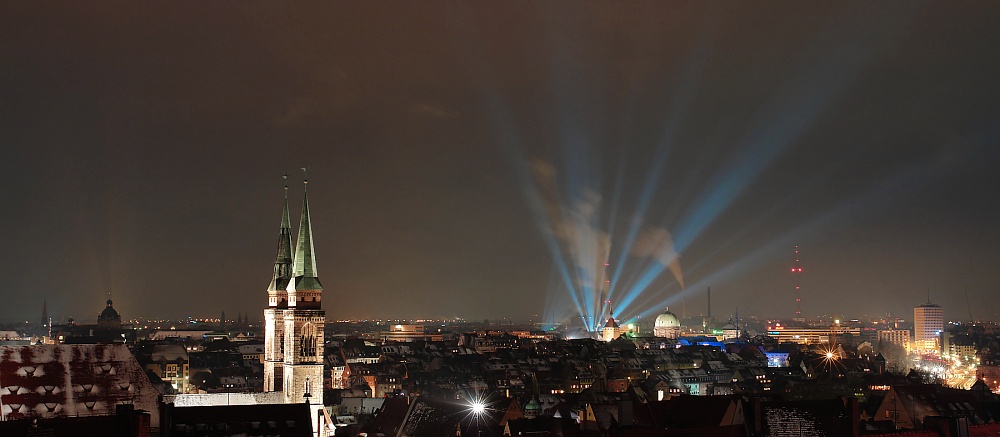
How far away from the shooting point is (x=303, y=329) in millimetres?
99500

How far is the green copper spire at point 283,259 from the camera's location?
342 feet

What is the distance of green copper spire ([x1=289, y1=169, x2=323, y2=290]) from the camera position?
101500 millimetres

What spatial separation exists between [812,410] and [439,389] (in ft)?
359

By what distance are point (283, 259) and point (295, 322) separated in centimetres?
827

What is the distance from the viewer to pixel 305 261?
10338cm

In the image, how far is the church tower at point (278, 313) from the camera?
100 metres

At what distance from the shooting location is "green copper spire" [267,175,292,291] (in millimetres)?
104312

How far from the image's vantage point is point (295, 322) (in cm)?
9919

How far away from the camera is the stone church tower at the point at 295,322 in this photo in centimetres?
9744

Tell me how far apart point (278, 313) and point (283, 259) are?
5.59 m

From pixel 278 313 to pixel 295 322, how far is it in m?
3.38

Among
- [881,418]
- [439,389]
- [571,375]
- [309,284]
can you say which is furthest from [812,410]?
[571,375]

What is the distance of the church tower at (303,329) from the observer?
9700 centimetres

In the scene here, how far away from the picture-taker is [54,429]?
45031 mm
